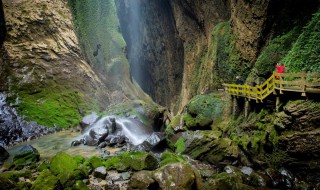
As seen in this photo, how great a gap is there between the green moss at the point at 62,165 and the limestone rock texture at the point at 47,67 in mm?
16269

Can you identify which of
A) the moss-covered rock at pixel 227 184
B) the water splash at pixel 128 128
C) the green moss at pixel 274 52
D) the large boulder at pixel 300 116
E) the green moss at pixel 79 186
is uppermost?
the green moss at pixel 274 52

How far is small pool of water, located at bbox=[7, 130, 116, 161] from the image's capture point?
18.5 meters

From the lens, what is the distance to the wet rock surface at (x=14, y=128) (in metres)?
22.8

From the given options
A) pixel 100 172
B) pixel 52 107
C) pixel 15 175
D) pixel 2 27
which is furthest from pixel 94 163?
pixel 2 27

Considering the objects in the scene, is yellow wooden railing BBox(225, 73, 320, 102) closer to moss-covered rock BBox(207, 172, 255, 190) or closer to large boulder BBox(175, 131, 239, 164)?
large boulder BBox(175, 131, 239, 164)

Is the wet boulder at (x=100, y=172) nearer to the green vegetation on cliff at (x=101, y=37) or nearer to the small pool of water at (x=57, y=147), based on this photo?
the small pool of water at (x=57, y=147)

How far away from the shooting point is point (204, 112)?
21609 mm

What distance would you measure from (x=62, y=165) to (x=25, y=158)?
4541 millimetres

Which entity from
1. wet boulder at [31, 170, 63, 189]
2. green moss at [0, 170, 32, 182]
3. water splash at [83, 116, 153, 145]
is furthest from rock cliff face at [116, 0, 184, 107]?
wet boulder at [31, 170, 63, 189]

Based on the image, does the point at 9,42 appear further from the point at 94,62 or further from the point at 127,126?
the point at 127,126

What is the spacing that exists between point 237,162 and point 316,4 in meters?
12.1

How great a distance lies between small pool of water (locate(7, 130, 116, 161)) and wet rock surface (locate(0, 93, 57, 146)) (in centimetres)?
110

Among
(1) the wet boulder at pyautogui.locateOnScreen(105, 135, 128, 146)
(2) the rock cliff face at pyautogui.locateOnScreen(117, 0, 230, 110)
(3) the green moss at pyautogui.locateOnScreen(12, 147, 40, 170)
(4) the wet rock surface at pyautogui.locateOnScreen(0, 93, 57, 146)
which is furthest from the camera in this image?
(2) the rock cliff face at pyautogui.locateOnScreen(117, 0, 230, 110)

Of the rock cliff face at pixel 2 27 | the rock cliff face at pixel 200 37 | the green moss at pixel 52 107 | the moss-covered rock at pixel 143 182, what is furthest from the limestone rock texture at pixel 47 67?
the moss-covered rock at pixel 143 182
